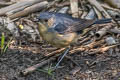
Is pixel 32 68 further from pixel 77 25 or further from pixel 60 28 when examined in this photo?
pixel 77 25

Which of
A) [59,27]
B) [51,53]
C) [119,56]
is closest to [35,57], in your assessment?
[51,53]

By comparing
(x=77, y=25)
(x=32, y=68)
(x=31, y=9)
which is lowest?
(x=32, y=68)

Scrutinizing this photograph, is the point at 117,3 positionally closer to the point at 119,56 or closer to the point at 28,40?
the point at 119,56

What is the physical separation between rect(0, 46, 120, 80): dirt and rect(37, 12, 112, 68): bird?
9.8 inches

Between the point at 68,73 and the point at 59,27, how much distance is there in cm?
89

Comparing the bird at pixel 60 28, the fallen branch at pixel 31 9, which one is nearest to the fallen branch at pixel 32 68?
the bird at pixel 60 28

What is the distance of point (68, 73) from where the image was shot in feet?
18.0

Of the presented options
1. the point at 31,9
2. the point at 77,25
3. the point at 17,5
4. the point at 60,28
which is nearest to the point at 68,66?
the point at 60,28

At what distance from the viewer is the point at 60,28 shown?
590 centimetres

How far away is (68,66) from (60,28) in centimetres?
71

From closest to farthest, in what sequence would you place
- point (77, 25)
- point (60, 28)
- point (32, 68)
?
1. point (32, 68)
2. point (60, 28)
3. point (77, 25)

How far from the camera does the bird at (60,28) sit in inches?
223

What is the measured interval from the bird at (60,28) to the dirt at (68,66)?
25 cm

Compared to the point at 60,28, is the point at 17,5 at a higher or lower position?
higher
